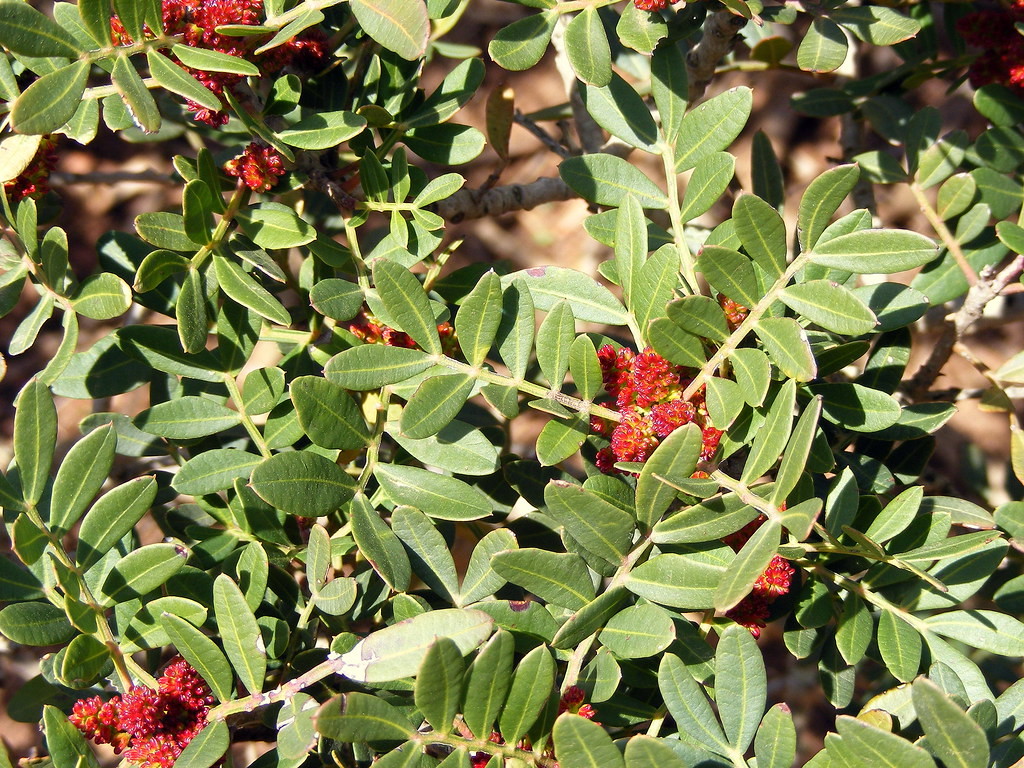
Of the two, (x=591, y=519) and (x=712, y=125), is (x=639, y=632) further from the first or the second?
(x=712, y=125)

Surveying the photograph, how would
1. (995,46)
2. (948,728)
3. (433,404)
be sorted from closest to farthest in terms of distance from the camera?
1. (948,728)
2. (433,404)
3. (995,46)

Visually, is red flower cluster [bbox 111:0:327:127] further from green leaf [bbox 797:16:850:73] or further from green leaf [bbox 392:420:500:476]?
green leaf [bbox 797:16:850:73]

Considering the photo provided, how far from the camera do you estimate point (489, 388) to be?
87 centimetres

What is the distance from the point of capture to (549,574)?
2.63ft

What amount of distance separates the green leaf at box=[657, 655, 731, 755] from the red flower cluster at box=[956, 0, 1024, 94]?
3.16ft

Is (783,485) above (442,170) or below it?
above

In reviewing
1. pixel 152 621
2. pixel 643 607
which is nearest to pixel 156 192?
pixel 152 621

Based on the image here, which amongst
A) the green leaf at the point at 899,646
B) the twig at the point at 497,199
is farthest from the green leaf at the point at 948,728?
the twig at the point at 497,199

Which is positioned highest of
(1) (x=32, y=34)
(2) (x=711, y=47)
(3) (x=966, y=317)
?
(1) (x=32, y=34)

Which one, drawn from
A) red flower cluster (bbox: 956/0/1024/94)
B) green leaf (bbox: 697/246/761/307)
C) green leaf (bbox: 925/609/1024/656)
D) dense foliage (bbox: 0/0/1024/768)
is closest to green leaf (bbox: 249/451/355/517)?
dense foliage (bbox: 0/0/1024/768)

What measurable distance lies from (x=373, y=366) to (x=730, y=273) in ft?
1.19

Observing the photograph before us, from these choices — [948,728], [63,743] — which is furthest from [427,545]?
[948,728]

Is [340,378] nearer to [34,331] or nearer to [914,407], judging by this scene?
[34,331]

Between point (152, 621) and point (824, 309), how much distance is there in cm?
77
